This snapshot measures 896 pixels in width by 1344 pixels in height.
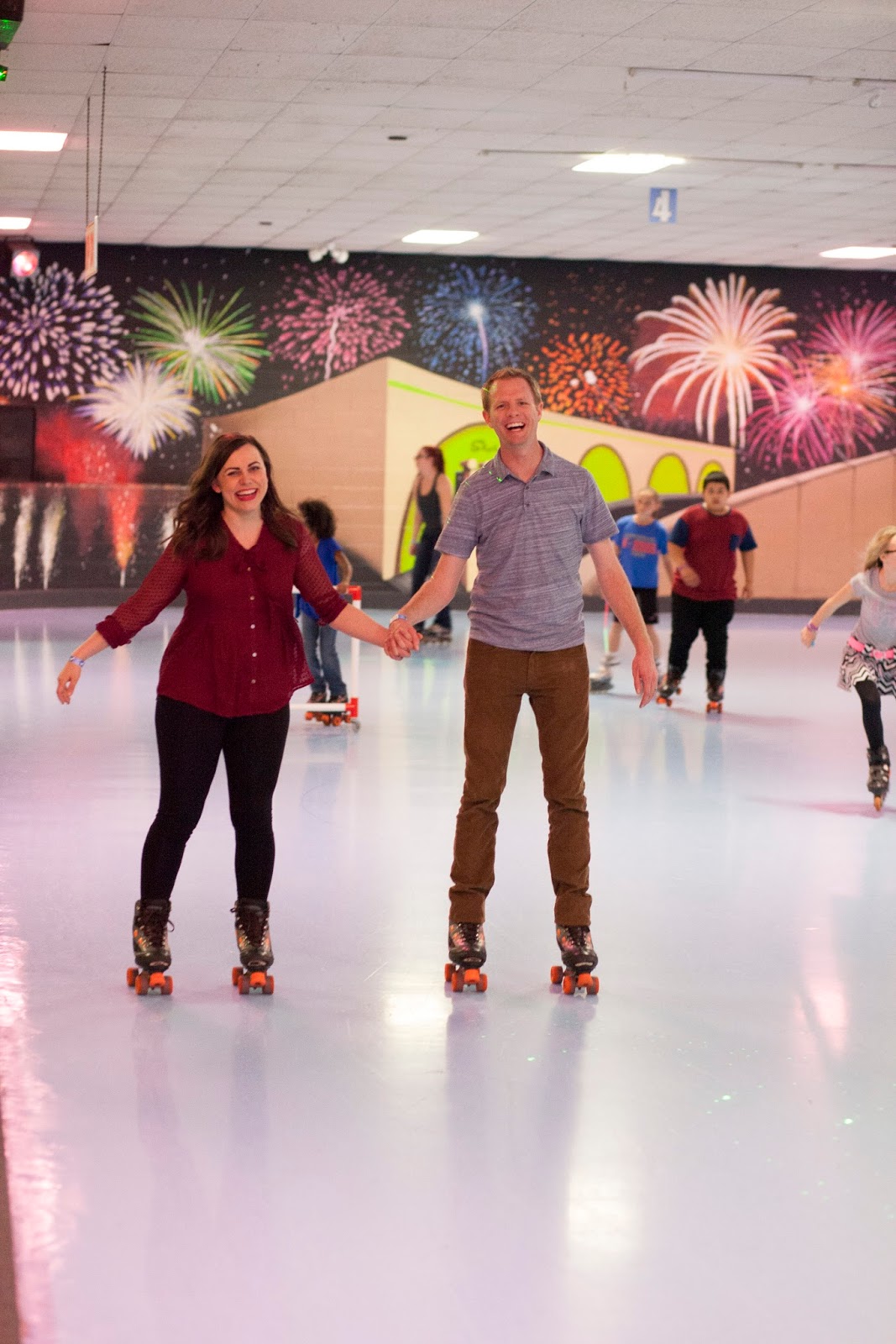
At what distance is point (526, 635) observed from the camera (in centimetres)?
382

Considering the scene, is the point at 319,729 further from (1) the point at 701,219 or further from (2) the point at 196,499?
(1) the point at 701,219

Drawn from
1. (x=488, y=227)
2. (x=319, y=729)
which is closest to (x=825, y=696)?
(x=319, y=729)

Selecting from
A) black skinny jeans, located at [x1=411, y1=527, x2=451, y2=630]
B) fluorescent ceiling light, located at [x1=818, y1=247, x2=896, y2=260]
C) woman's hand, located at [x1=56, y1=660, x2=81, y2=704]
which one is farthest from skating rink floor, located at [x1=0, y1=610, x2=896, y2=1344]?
fluorescent ceiling light, located at [x1=818, y1=247, x2=896, y2=260]

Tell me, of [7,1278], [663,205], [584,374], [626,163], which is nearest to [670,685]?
[626,163]

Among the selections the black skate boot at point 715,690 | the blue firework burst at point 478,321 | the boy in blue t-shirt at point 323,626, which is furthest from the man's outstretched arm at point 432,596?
the blue firework burst at point 478,321

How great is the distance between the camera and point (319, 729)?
8156 millimetres

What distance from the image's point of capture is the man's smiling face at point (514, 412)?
3.79 metres

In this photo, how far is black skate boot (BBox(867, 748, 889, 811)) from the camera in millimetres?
6254

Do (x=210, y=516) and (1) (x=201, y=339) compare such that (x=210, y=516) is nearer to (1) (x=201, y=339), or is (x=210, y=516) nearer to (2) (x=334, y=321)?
(1) (x=201, y=339)

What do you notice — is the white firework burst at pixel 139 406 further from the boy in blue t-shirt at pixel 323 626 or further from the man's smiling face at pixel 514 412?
the man's smiling face at pixel 514 412

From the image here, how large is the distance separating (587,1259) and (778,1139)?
636mm

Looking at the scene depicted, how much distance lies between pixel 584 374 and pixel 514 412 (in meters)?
13.9

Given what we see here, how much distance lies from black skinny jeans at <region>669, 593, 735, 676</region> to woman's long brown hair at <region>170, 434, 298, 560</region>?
227 inches

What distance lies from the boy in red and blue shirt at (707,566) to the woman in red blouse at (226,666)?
18.9 feet
